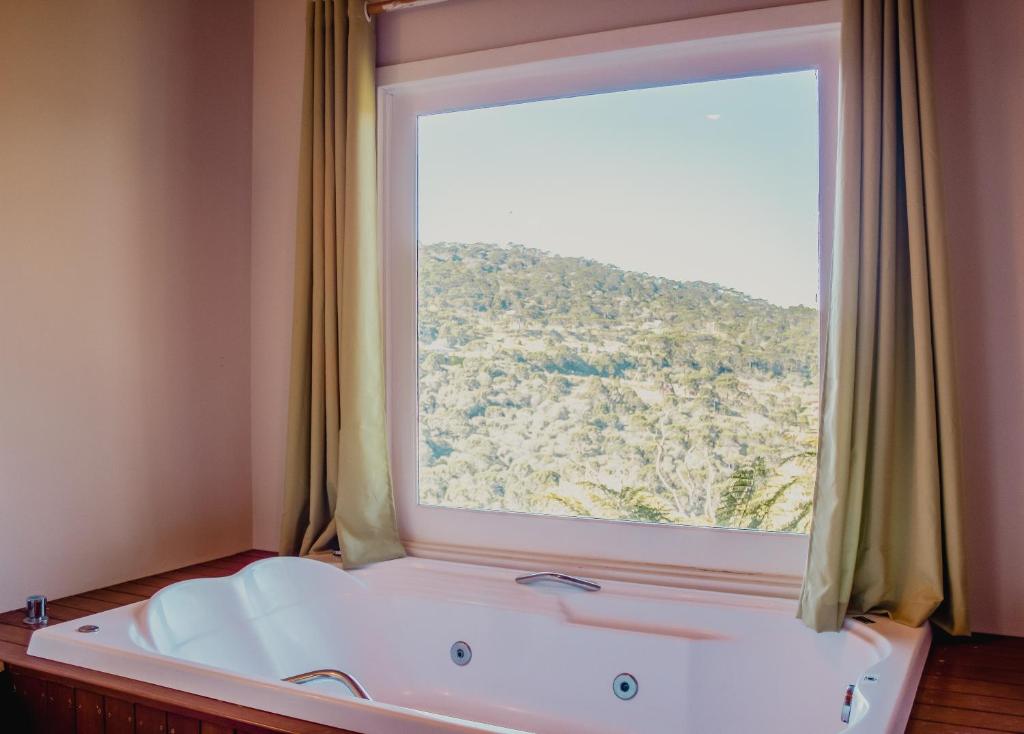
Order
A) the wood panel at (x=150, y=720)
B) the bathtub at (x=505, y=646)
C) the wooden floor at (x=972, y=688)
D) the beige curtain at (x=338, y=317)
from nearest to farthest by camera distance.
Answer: the wooden floor at (x=972, y=688) < the wood panel at (x=150, y=720) < the bathtub at (x=505, y=646) < the beige curtain at (x=338, y=317)

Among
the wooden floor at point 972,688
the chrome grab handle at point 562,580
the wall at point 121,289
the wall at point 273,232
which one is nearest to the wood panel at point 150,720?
the wall at point 121,289

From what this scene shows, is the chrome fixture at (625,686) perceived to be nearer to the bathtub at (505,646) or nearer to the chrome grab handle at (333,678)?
the bathtub at (505,646)

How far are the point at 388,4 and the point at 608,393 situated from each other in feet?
4.42

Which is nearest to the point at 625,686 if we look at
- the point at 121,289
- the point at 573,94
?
the point at 573,94

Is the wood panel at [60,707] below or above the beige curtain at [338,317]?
below

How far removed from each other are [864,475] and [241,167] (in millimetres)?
2155

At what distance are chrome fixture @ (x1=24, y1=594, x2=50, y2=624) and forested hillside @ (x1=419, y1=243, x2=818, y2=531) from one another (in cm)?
108

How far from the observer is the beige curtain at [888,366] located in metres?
1.94

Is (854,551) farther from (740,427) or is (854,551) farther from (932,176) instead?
(932,176)

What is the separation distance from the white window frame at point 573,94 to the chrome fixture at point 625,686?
0.95ft

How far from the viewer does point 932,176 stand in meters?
1.95

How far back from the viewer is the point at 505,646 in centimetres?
225

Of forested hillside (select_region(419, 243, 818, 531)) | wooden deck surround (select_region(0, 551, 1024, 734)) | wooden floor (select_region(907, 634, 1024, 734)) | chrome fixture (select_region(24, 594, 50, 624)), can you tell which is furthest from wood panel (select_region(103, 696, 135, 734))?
wooden floor (select_region(907, 634, 1024, 734))

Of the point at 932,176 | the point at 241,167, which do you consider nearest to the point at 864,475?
the point at 932,176
